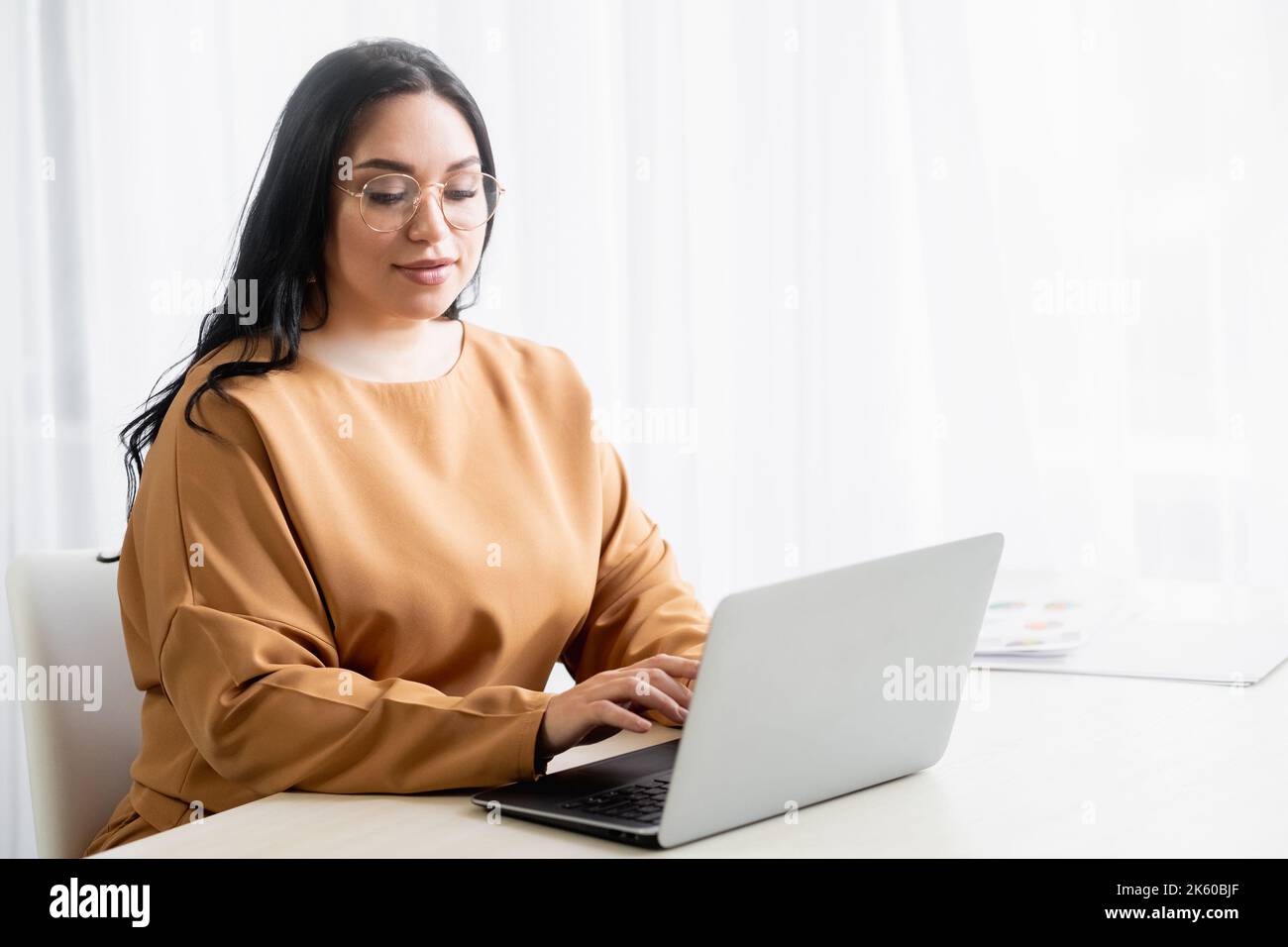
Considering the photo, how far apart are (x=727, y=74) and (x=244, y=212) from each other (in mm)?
1692

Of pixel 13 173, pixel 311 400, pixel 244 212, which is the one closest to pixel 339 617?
pixel 311 400

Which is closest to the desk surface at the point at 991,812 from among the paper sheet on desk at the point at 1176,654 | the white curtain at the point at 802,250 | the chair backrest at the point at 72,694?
the paper sheet on desk at the point at 1176,654

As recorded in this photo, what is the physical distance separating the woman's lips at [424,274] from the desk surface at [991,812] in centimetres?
54

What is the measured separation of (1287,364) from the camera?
8.71ft

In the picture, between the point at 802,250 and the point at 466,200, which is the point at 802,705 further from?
the point at 802,250

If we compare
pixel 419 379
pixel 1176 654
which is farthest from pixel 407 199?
pixel 1176 654

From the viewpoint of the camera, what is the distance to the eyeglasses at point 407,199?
144 centimetres

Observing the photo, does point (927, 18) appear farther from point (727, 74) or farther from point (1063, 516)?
point (1063, 516)

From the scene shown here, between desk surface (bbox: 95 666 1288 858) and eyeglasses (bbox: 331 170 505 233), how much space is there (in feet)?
1.96

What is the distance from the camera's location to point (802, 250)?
119 inches

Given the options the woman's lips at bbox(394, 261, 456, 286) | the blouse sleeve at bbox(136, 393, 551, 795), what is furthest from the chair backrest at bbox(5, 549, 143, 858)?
the woman's lips at bbox(394, 261, 456, 286)

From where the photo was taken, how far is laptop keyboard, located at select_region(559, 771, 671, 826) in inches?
40.0

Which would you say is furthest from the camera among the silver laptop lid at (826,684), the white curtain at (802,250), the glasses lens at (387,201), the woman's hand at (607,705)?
the white curtain at (802,250)

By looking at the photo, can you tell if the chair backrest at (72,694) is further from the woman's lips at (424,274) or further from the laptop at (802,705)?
the laptop at (802,705)
